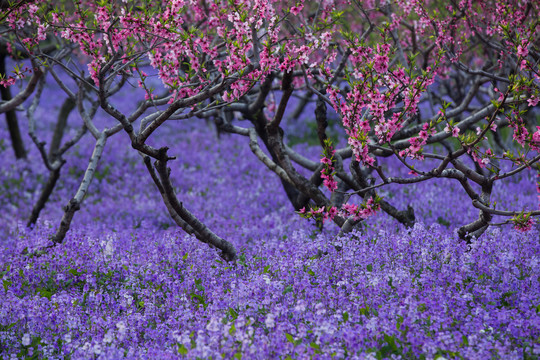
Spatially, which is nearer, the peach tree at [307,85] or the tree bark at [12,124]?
the peach tree at [307,85]

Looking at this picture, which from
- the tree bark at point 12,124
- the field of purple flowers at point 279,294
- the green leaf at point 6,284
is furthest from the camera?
the tree bark at point 12,124

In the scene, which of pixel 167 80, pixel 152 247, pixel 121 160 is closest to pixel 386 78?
pixel 167 80

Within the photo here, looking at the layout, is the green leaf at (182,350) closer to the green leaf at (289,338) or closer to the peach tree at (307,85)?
the green leaf at (289,338)

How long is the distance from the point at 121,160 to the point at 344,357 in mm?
11605

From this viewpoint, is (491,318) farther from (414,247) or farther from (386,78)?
(386,78)

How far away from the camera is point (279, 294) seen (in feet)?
17.8

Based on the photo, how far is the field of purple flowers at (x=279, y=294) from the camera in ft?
15.3

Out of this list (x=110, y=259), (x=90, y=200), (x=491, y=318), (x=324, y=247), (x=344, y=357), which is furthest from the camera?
(x=90, y=200)

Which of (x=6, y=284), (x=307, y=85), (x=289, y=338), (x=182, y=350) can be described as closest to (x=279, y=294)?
(x=289, y=338)

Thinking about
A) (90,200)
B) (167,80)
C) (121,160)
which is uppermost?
(121,160)

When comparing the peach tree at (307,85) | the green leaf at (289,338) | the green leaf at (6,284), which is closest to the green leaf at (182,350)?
the green leaf at (289,338)

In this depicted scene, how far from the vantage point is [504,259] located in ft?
18.5

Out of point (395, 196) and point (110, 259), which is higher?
point (395, 196)

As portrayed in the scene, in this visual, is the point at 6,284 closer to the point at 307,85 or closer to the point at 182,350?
the point at 182,350
